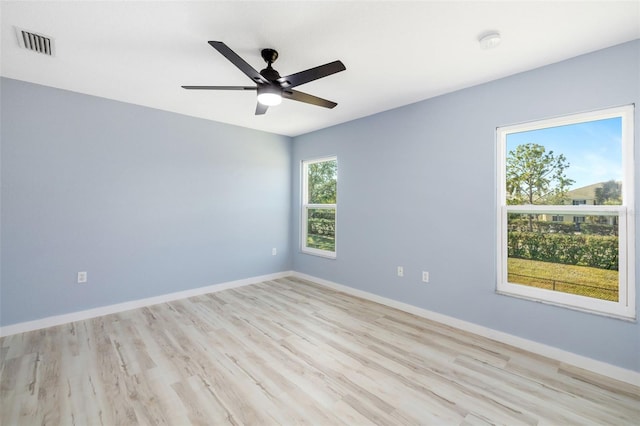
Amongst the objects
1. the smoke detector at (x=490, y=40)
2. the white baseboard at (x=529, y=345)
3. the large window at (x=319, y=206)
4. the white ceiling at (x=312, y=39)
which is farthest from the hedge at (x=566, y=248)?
the large window at (x=319, y=206)

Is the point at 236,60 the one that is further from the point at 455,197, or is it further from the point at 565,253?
the point at 565,253

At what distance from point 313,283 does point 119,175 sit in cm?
318

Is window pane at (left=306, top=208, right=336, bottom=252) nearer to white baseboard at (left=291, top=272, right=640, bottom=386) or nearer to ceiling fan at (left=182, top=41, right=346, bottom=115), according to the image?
white baseboard at (left=291, top=272, right=640, bottom=386)

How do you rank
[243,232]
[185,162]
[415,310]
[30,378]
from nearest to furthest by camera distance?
[30,378], [415,310], [185,162], [243,232]

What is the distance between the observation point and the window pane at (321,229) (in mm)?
4578

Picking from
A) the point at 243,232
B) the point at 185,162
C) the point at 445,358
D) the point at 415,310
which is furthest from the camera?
the point at 243,232

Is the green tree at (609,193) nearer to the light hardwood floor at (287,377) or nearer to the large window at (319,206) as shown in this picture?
the light hardwood floor at (287,377)

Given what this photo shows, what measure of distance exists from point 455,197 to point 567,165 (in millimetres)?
958

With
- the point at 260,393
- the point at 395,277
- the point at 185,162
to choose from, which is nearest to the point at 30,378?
the point at 260,393

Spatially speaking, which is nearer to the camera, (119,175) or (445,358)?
(445,358)

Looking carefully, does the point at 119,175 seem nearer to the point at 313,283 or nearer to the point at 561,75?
the point at 313,283

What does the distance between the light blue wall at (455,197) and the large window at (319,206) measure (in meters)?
0.25

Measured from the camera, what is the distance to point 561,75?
93.5 inches

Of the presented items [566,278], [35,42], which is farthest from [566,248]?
[35,42]
